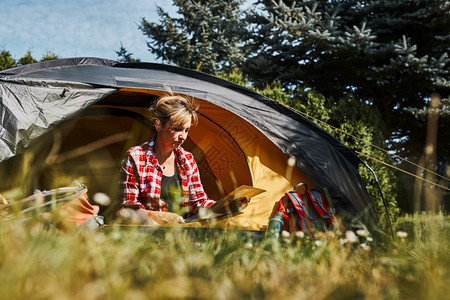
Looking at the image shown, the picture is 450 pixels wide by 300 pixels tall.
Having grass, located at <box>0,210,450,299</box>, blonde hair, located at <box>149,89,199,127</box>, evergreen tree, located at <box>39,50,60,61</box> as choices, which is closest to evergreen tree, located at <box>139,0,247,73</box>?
evergreen tree, located at <box>39,50,60,61</box>

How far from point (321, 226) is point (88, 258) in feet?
5.19

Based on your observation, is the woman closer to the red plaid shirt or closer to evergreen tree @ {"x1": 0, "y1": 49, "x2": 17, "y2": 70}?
the red plaid shirt

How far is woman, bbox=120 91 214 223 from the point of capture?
2.43 m

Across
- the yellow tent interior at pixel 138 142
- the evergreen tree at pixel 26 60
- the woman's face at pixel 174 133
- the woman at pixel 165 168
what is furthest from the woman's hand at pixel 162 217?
the evergreen tree at pixel 26 60

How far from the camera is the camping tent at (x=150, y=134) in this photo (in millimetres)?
2205

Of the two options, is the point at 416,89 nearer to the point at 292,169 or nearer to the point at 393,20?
the point at 393,20

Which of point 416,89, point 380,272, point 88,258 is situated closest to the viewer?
point 88,258

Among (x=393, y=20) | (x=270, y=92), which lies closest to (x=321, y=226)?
(x=270, y=92)

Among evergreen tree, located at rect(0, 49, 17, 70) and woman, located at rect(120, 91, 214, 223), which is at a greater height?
evergreen tree, located at rect(0, 49, 17, 70)

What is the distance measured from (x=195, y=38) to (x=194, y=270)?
30.1 feet

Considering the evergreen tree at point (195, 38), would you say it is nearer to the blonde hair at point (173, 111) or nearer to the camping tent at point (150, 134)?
the camping tent at point (150, 134)

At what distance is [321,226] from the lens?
7.46 ft

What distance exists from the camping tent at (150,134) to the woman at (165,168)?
0.19 metres

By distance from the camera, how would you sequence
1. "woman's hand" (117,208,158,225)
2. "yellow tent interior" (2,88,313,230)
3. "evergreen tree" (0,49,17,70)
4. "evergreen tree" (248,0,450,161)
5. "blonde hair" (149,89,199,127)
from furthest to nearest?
"evergreen tree" (0,49,17,70) < "evergreen tree" (248,0,450,161) < "yellow tent interior" (2,88,313,230) < "blonde hair" (149,89,199,127) < "woman's hand" (117,208,158,225)
